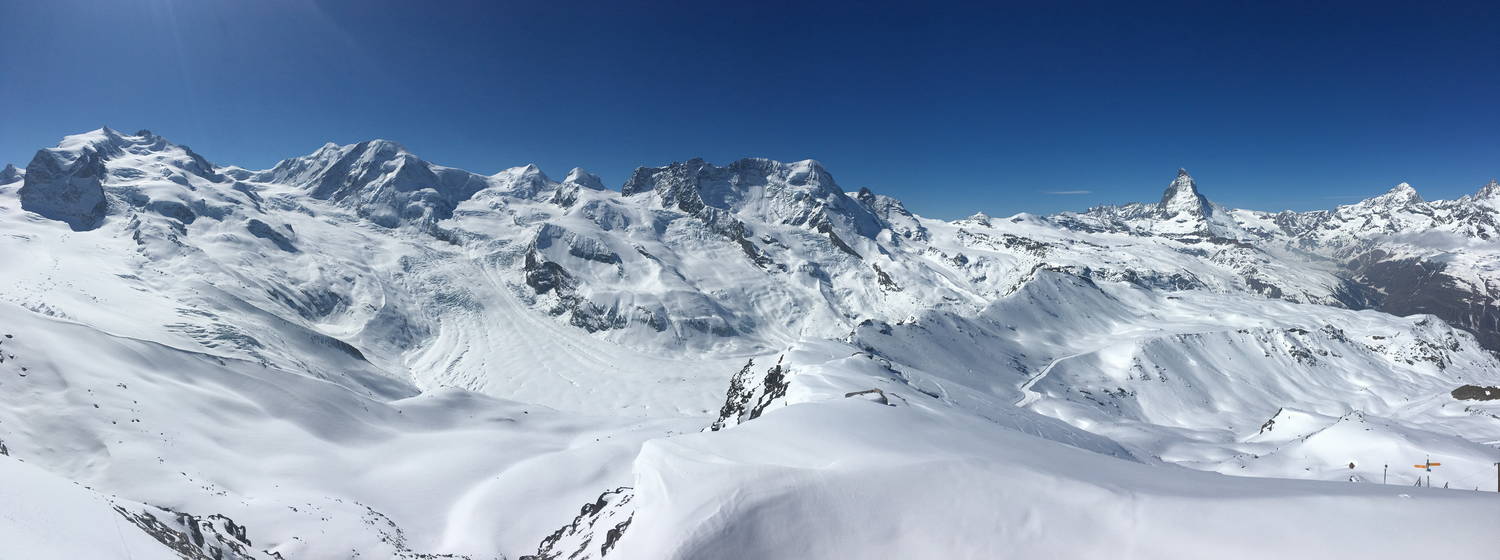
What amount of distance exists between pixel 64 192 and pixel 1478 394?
378861 mm

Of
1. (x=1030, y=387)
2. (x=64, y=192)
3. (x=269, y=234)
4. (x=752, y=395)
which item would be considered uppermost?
(x=64, y=192)

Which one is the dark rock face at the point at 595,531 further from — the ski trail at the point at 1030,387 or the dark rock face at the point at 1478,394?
the dark rock face at the point at 1478,394

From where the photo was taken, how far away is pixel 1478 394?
121 metres

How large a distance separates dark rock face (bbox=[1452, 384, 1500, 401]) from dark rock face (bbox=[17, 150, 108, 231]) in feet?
1161

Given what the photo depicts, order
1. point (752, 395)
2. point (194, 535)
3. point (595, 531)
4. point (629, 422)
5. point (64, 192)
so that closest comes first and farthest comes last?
point (194, 535) → point (595, 531) → point (752, 395) → point (629, 422) → point (64, 192)

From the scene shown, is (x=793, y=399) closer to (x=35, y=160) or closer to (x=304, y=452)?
(x=304, y=452)

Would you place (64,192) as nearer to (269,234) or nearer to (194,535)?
(269,234)

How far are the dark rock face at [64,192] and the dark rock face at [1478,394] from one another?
353909mm

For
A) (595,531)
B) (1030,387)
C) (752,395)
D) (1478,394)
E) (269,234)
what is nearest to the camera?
(595,531)

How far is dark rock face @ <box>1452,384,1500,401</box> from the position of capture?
116787 mm

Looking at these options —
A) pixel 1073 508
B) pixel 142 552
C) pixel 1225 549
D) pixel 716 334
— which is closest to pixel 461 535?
pixel 142 552

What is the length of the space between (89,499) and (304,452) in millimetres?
45801

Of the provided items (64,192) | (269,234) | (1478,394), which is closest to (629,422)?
(1478,394)

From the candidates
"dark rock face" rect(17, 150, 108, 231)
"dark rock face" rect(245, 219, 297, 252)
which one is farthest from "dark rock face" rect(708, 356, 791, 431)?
"dark rock face" rect(17, 150, 108, 231)
